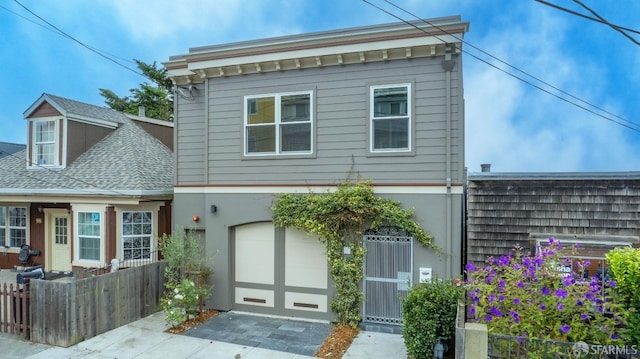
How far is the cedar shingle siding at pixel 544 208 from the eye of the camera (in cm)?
625

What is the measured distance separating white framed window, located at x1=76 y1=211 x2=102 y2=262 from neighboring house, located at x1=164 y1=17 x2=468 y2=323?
2.69 metres

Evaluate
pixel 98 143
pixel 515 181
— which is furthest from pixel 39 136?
pixel 515 181

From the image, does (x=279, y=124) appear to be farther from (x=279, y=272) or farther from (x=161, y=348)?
(x=161, y=348)

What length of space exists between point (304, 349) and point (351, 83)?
520cm

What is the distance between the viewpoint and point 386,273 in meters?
7.44

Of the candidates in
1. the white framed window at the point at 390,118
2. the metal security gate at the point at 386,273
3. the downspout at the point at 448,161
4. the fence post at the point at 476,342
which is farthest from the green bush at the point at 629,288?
the white framed window at the point at 390,118

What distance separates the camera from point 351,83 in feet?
24.9

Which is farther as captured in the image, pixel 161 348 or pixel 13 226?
pixel 13 226

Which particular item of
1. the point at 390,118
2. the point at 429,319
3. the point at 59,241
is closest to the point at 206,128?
the point at 390,118

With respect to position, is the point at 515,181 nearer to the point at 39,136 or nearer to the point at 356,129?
the point at 356,129

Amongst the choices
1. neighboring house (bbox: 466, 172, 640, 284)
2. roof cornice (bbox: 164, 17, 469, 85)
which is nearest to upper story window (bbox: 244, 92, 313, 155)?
roof cornice (bbox: 164, 17, 469, 85)

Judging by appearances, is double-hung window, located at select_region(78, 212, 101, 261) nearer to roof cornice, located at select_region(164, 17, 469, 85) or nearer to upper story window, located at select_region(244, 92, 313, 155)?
roof cornice, located at select_region(164, 17, 469, 85)

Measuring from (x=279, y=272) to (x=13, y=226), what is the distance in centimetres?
1018

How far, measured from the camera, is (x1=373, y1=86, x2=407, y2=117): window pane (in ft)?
23.9
